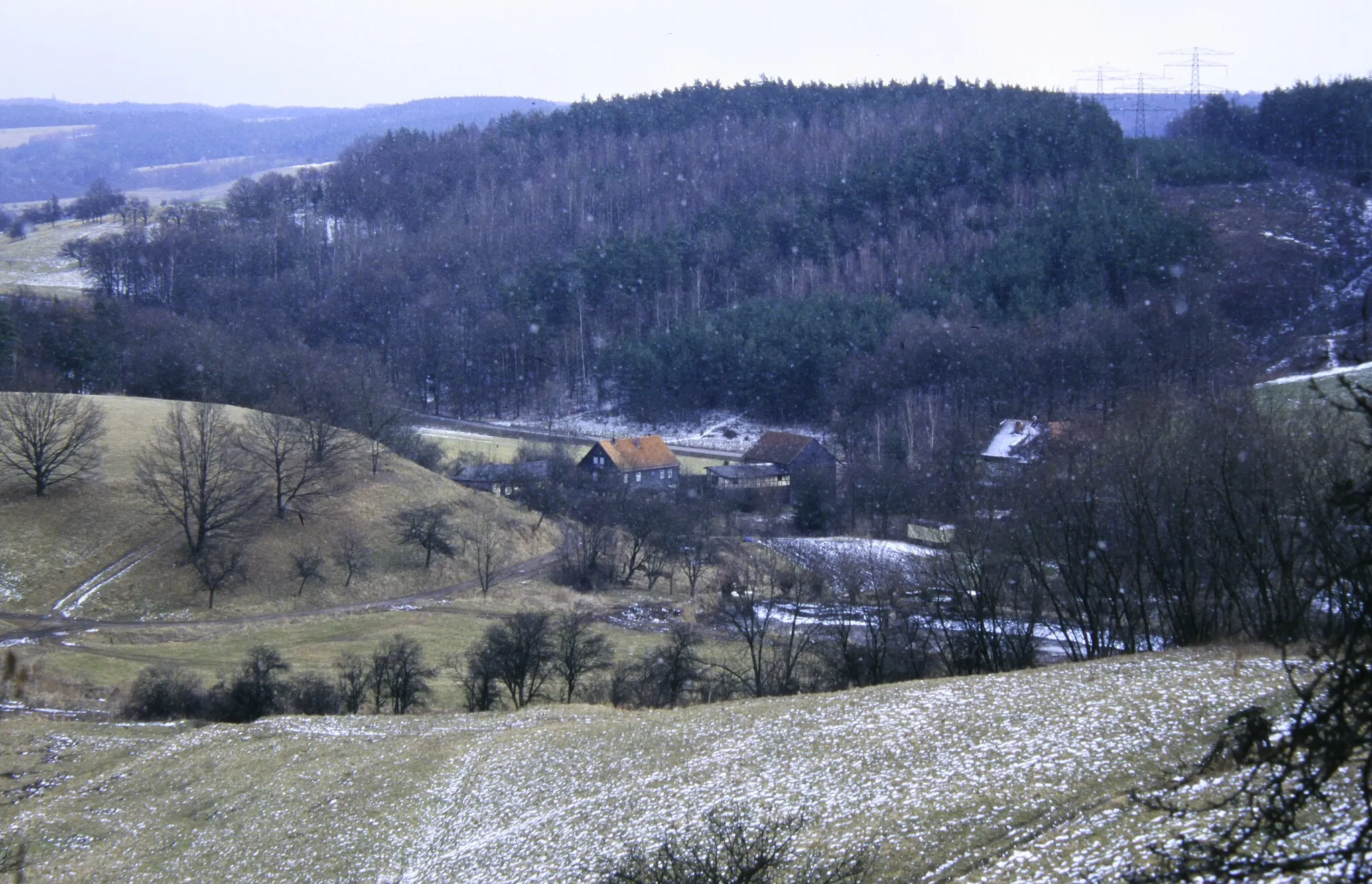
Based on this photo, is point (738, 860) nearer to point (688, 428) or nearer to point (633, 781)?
point (633, 781)

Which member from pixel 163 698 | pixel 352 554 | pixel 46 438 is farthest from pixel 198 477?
pixel 163 698

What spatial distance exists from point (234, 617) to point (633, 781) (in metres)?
25.3

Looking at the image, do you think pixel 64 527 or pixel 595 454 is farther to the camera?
pixel 595 454

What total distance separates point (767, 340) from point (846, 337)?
5.77 m

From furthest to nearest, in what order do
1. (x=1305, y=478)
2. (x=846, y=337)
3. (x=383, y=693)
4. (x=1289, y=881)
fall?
1. (x=846, y=337)
2. (x=383, y=693)
3. (x=1305, y=478)
4. (x=1289, y=881)

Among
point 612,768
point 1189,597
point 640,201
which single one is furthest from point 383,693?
point 640,201

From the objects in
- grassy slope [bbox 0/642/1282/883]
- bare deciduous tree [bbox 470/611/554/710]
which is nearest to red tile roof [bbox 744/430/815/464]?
A: bare deciduous tree [bbox 470/611/554/710]

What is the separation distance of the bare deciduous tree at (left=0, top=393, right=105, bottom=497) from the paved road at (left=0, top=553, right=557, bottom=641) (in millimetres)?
9428

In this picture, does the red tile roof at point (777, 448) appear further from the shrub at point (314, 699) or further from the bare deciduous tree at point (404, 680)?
the shrub at point (314, 699)

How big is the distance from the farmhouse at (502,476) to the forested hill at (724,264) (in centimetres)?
1298

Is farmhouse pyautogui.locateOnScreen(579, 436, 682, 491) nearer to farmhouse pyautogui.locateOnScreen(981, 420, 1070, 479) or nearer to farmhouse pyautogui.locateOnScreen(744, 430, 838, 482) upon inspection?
farmhouse pyautogui.locateOnScreen(744, 430, 838, 482)

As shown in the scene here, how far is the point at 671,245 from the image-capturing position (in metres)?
92.5

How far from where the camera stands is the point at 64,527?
37188mm

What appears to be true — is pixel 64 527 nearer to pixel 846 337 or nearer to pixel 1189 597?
pixel 1189 597
